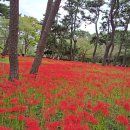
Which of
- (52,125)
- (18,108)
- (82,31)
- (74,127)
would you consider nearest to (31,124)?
(52,125)

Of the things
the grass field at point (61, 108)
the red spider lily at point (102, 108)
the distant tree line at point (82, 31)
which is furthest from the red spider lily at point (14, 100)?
the distant tree line at point (82, 31)

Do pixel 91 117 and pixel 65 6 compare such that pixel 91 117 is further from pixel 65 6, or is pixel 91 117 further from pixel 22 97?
pixel 65 6

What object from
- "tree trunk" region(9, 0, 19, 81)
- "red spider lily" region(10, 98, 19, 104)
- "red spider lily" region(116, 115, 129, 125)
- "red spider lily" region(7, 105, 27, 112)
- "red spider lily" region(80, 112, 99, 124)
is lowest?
"red spider lily" region(116, 115, 129, 125)

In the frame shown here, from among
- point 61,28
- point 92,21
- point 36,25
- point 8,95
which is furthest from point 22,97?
point 36,25

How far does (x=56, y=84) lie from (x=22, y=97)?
354 cm

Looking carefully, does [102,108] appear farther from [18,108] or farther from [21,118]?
[21,118]

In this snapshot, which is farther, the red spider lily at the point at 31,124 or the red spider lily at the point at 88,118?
the red spider lily at the point at 88,118

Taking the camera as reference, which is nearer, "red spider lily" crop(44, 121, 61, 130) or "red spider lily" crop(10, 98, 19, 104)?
"red spider lily" crop(44, 121, 61, 130)

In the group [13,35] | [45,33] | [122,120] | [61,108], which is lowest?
[122,120]

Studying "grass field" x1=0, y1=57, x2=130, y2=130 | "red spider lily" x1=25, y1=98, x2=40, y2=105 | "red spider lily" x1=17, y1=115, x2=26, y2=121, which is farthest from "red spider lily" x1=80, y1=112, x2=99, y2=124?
"red spider lily" x1=25, y1=98, x2=40, y2=105

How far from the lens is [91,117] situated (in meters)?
8.86

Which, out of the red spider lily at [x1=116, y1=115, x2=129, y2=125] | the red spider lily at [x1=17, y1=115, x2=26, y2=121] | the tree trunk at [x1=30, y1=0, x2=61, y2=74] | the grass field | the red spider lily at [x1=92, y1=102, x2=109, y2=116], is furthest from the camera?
the tree trunk at [x1=30, y1=0, x2=61, y2=74]

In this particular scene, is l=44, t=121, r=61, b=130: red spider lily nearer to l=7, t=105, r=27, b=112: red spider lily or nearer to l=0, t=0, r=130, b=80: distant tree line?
l=7, t=105, r=27, b=112: red spider lily

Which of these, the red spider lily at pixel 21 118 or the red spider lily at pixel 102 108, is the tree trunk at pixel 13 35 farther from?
the red spider lily at pixel 21 118
